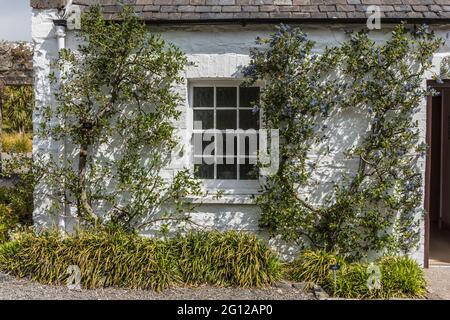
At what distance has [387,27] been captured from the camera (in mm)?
7180

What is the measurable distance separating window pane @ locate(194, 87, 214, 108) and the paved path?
4.03 meters

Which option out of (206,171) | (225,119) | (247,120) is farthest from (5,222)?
(247,120)

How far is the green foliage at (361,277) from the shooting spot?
20.0 feet

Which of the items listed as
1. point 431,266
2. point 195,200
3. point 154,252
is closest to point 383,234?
point 431,266

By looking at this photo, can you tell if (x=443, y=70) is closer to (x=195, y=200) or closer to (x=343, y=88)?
(x=343, y=88)

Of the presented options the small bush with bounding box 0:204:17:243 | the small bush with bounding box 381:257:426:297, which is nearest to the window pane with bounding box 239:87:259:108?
the small bush with bounding box 381:257:426:297

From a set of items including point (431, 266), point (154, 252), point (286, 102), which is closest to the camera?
point (154, 252)

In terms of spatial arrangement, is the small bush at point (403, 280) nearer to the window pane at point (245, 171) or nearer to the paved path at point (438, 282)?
the paved path at point (438, 282)

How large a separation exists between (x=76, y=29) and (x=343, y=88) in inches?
161

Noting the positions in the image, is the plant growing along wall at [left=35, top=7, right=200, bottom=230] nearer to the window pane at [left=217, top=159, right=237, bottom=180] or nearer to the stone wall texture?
the window pane at [left=217, top=159, right=237, bottom=180]

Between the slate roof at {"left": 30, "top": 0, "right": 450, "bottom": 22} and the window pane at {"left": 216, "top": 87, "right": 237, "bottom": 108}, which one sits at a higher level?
the slate roof at {"left": 30, "top": 0, "right": 450, "bottom": 22}

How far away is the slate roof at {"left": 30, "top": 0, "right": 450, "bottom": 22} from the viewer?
7.10 m

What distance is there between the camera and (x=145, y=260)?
21.0ft

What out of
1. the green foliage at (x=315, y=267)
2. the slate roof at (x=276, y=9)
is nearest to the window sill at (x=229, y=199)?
the green foliage at (x=315, y=267)
